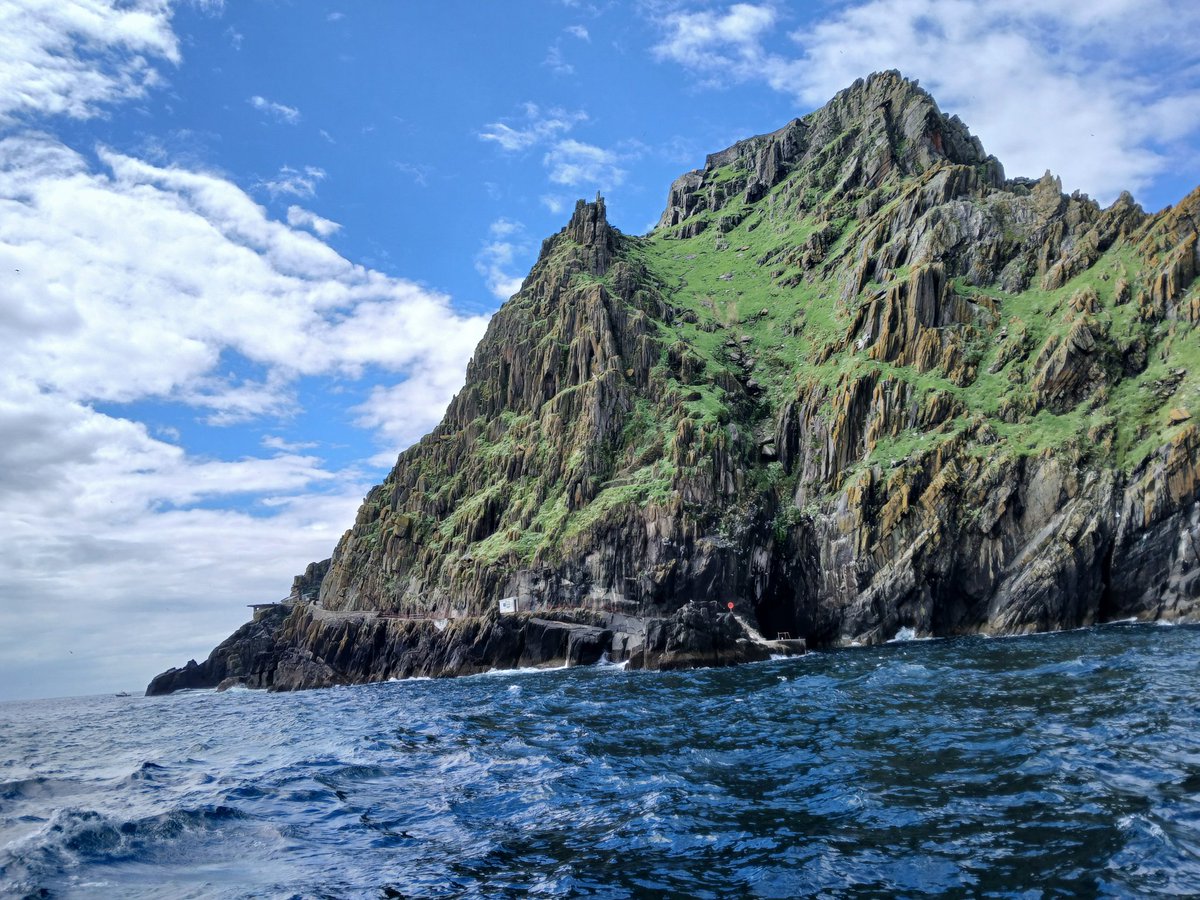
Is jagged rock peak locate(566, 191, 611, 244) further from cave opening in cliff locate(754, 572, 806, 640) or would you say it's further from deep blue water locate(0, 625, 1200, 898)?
deep blue water locate(0, 625, 1200, 898)

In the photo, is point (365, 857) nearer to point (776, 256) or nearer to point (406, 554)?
point (406, 554)

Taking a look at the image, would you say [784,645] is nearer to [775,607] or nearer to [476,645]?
[775,607]

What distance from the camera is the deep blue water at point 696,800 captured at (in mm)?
13852

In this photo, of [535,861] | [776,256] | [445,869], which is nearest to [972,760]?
[535,861]

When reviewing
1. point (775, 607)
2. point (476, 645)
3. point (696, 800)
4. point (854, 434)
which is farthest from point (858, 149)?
point (696, 800)

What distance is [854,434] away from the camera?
8088 centimetres

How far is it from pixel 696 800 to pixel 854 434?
6800 centimetres

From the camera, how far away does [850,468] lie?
78.9 m

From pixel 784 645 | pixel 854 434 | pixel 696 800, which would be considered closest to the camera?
pixel 696 800

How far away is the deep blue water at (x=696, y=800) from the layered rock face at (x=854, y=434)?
29177 millimetres

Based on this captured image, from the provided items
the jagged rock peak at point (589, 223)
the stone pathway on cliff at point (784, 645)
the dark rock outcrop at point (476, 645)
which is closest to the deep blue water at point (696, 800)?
the dark rock outcrop at point (476, 645)

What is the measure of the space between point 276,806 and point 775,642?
49.5 metres

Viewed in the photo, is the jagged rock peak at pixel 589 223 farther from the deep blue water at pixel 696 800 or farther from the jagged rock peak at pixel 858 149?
the deep blue water at pixel 696 800

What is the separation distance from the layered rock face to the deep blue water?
29177mm
